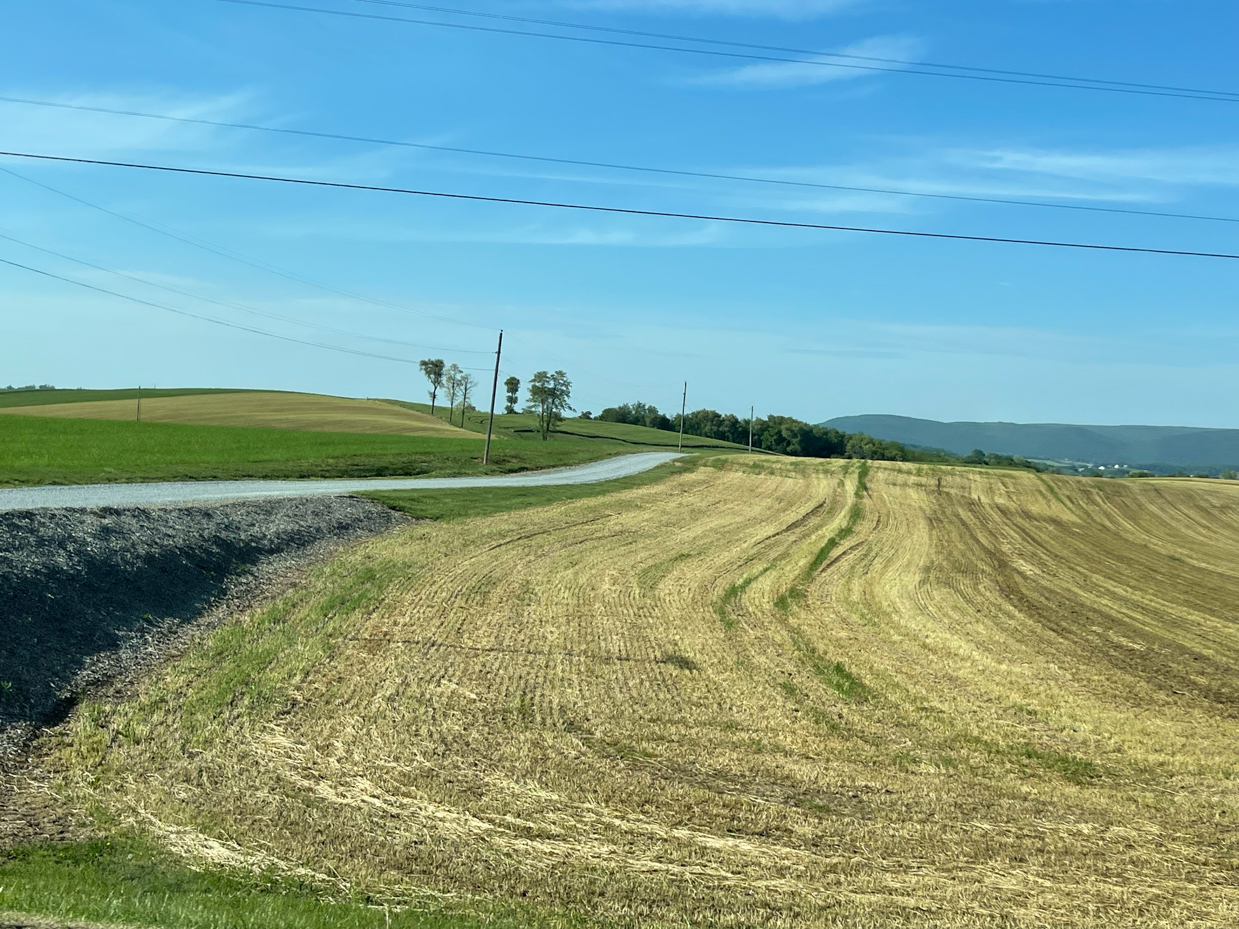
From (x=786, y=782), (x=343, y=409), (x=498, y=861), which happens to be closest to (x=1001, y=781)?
(x=786, y=782)

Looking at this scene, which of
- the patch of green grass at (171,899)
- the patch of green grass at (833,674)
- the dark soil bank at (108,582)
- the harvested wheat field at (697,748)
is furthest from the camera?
the patch of green grass at (833,674)

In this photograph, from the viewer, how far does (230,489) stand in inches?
1188

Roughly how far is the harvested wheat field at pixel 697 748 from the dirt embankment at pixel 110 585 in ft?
2.49

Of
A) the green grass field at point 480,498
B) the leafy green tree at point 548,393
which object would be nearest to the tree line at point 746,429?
the leafy green tree at point 548,393

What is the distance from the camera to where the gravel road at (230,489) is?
22.1 meters

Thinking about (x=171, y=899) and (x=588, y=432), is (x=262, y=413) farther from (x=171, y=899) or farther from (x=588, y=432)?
(x=171, y=899)

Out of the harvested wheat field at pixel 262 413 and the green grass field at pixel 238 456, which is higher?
the harvested wheat field at pixel 262 413

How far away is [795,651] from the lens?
16203 mm

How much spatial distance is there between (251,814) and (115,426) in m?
59.8

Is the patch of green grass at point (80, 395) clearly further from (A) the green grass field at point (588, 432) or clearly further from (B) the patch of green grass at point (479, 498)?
(B) the patch of green grass at point (479, 498)

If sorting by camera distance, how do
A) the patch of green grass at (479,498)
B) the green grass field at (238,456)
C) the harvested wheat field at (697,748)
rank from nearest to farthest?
the harvested wheat field at (697,748)
the patch of green grass at (479,498)
the green grass field at (238,456)

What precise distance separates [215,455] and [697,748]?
3724cm

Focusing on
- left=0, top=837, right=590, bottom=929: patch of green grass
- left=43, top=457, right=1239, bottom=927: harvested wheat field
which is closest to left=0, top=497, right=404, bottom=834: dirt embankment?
left=43, top=457, right=1239, bottom=927: harvested wheat field

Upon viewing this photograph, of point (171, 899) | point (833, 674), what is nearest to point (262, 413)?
point (833, 674)
